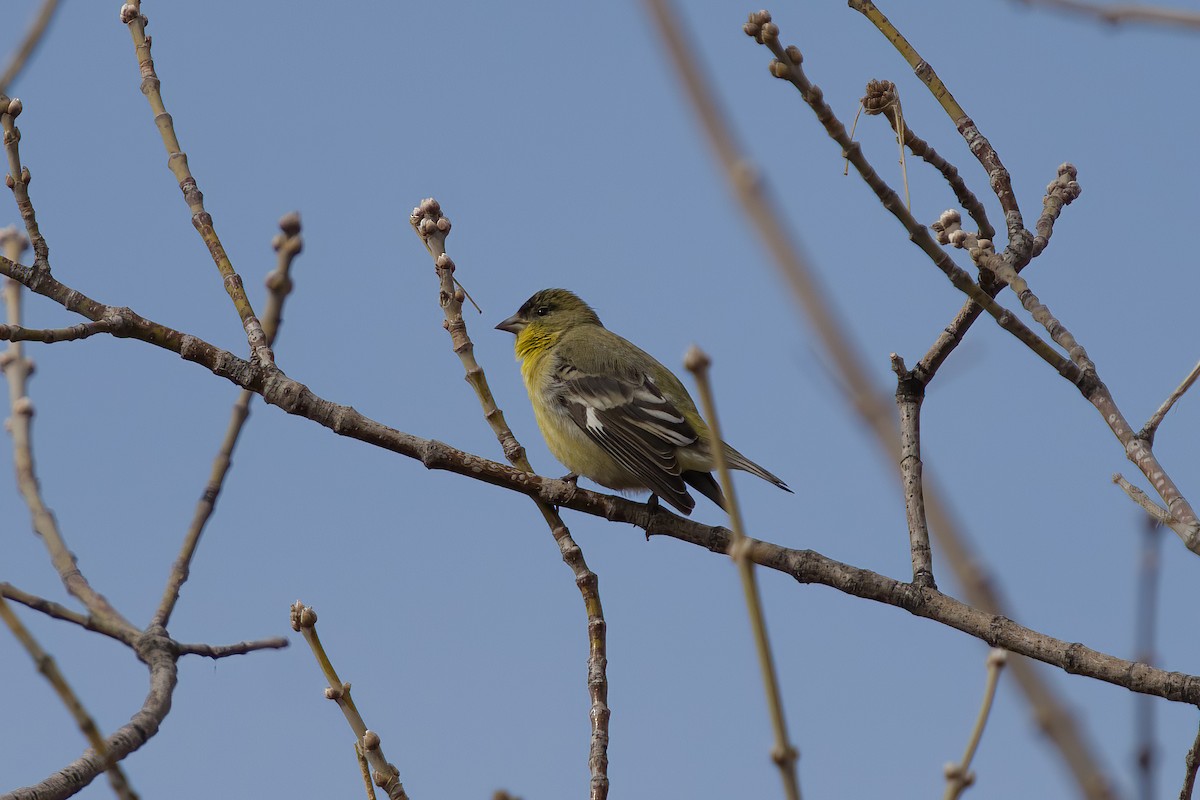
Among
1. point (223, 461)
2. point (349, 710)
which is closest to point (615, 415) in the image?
point (223, 461)

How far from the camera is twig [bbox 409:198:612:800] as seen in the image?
3.71m

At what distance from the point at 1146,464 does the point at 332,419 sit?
2.69 metres

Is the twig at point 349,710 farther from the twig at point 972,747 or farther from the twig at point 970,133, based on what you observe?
the twig at point 970,133

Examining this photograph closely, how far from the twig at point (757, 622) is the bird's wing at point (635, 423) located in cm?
435

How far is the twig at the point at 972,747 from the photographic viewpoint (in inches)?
55.1

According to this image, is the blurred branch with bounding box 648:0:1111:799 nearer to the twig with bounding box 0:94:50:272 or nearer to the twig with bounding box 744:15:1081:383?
the twig with bounding box 744:15:1081:383

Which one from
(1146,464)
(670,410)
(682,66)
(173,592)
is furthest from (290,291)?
(670,410)

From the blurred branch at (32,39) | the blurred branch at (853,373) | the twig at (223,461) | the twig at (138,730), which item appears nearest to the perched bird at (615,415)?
the twig at (223,461)

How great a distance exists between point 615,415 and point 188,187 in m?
2.98

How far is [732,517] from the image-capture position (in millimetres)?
1347

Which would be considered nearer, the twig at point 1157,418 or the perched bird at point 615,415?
the twig at point 1157,418

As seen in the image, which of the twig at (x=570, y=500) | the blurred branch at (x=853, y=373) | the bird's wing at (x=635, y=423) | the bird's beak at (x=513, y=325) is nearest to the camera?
the blurred branch at (x=853, y=373)

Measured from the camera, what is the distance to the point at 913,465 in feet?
13.7

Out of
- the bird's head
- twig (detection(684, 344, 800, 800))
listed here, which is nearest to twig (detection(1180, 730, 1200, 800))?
twig (detection(684, 344, 800, 800))
